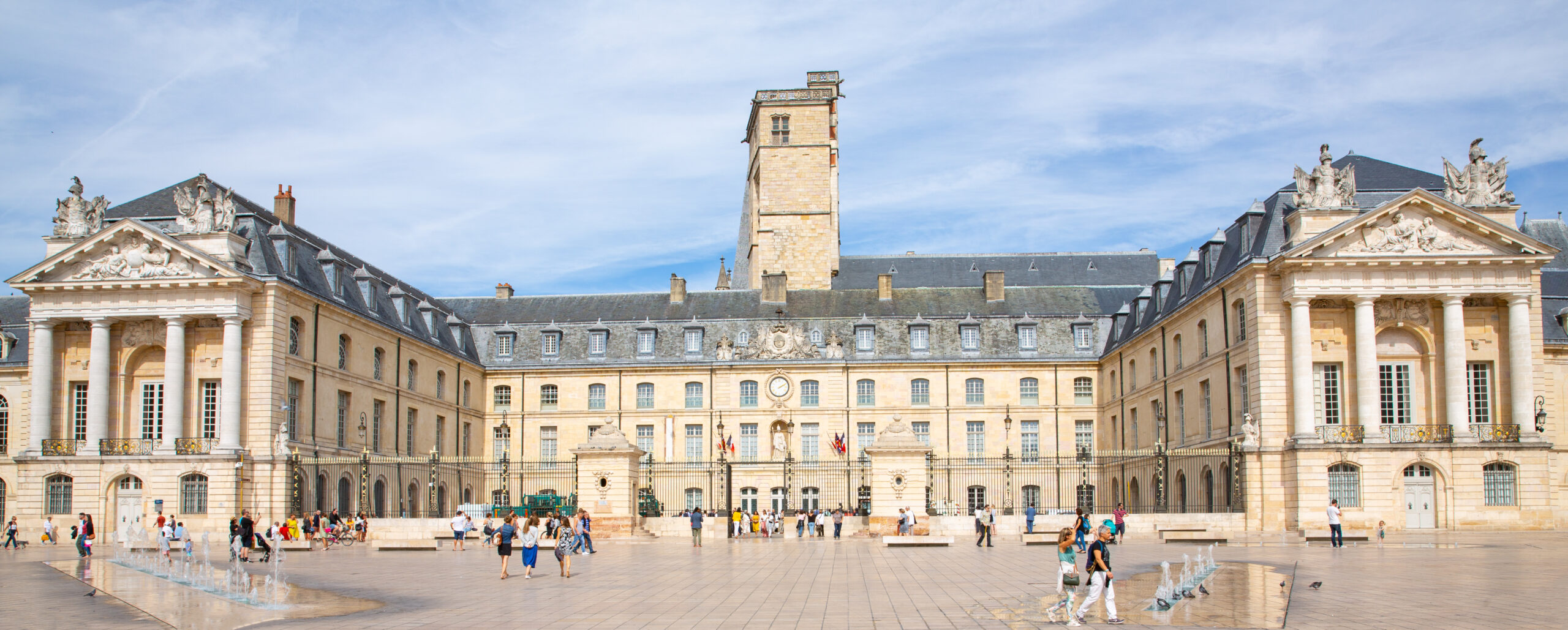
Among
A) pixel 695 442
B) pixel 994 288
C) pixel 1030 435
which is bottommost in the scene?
A: pixel 695 442

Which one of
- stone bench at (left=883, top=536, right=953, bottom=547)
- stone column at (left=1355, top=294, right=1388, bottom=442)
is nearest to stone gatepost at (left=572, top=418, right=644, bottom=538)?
stone bench at (left=883, top=536, right=953, bottom=547)

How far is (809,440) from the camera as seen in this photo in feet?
171

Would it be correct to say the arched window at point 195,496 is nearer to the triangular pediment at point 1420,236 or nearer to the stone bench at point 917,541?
the stone bench at point 917,541

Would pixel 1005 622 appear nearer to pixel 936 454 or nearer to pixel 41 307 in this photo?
pixel 41 307

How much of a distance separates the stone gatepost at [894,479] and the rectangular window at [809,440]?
18067 mm

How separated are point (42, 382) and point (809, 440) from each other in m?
26.4

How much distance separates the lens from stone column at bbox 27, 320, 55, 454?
37.5 m

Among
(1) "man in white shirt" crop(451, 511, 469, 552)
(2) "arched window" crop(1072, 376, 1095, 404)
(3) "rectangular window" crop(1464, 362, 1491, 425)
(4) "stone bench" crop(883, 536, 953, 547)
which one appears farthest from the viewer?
(2) "arched window" crop(1072, 376, 1095, 404)

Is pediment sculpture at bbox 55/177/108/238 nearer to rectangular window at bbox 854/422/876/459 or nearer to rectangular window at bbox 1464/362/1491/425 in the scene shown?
rectangular window at bbox 854/422/876/459

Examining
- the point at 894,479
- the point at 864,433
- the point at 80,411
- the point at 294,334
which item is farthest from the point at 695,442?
the point at 80,411

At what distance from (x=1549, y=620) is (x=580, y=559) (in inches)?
680

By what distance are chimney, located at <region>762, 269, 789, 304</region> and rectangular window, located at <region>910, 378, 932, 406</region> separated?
6.88 metres

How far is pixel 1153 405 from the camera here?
46250 millimetres

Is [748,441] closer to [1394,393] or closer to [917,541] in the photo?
[917,541]
